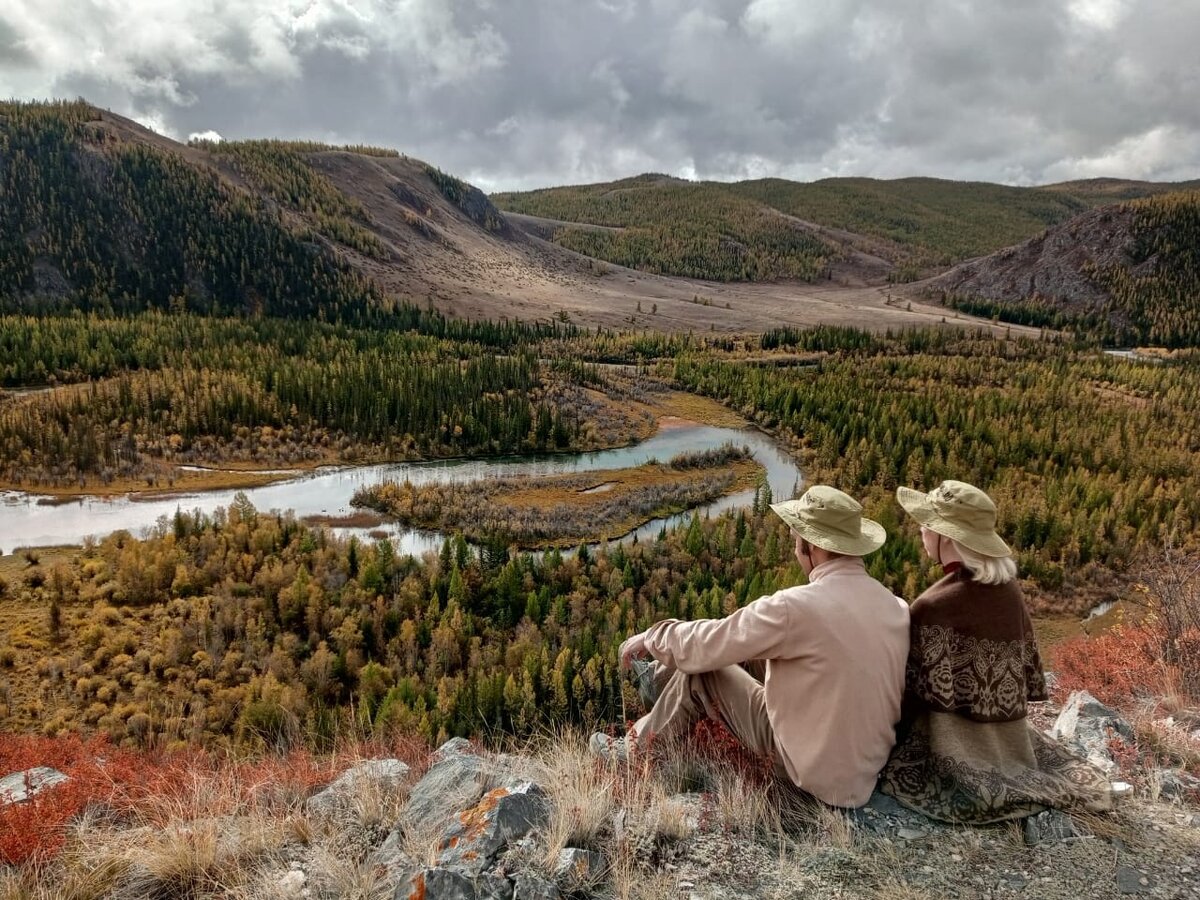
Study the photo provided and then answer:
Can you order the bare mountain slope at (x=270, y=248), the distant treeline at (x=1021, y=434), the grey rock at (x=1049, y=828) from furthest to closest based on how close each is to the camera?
1. the bare mountain slope at (x=270, y=248)
2. the distant treeline at (x=1021, y=434)
3. the grey rock at (x=1049, y=828)

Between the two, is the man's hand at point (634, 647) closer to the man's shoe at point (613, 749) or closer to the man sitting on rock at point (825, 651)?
the man sitting on rock at point (825, 651)

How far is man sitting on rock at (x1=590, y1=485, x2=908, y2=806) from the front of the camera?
4.75m

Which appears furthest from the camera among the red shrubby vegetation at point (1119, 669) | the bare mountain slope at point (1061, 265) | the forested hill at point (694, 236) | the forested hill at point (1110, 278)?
the forested hill at point (694, 236)

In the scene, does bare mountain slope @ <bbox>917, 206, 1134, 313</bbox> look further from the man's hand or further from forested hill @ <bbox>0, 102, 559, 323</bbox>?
the man's hand

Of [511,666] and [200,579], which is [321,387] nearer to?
[200,579]

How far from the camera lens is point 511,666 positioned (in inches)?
538

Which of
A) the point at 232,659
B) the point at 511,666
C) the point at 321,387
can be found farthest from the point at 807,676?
the point at 321,387

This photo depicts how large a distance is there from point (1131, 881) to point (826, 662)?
224 centimetres

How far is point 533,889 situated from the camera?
4.27 m

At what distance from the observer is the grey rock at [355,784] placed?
5.57 metres

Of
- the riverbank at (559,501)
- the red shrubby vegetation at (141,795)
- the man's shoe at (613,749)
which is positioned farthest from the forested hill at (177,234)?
the man's shoe at (613,749)

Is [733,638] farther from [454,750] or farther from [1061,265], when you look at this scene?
[1061,265]

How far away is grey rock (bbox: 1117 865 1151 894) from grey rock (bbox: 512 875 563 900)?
3.49m

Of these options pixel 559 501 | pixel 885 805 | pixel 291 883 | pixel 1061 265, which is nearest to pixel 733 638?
pixel 885 805
